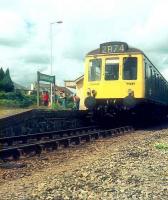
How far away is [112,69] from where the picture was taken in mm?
18094

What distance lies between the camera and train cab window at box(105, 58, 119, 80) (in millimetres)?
17914

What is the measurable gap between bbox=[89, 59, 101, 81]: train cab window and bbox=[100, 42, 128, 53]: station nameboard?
526mm

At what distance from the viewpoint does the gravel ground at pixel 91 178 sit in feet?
18.3

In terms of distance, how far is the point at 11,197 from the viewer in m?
5.50

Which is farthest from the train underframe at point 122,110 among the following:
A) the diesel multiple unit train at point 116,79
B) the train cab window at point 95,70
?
the train cab window at point 95,70

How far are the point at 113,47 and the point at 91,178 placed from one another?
476 inches

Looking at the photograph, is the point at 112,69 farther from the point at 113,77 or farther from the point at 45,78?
the point at 45,78

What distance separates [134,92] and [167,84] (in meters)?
11.7

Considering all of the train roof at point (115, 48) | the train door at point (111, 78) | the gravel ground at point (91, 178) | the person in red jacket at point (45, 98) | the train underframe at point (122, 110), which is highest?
the train roof at point (115, 48)

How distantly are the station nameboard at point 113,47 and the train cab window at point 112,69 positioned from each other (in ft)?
1.24

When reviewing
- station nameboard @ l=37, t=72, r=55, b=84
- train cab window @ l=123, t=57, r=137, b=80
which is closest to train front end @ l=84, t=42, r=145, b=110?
train cab window @ l=123, t=57, r=137, b=80

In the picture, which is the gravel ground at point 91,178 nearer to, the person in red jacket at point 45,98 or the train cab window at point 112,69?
the train cab window at point 112,69

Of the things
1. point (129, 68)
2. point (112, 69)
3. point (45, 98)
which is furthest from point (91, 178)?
point (45, 98)

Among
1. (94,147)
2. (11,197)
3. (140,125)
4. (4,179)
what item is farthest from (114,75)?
(11,197)
